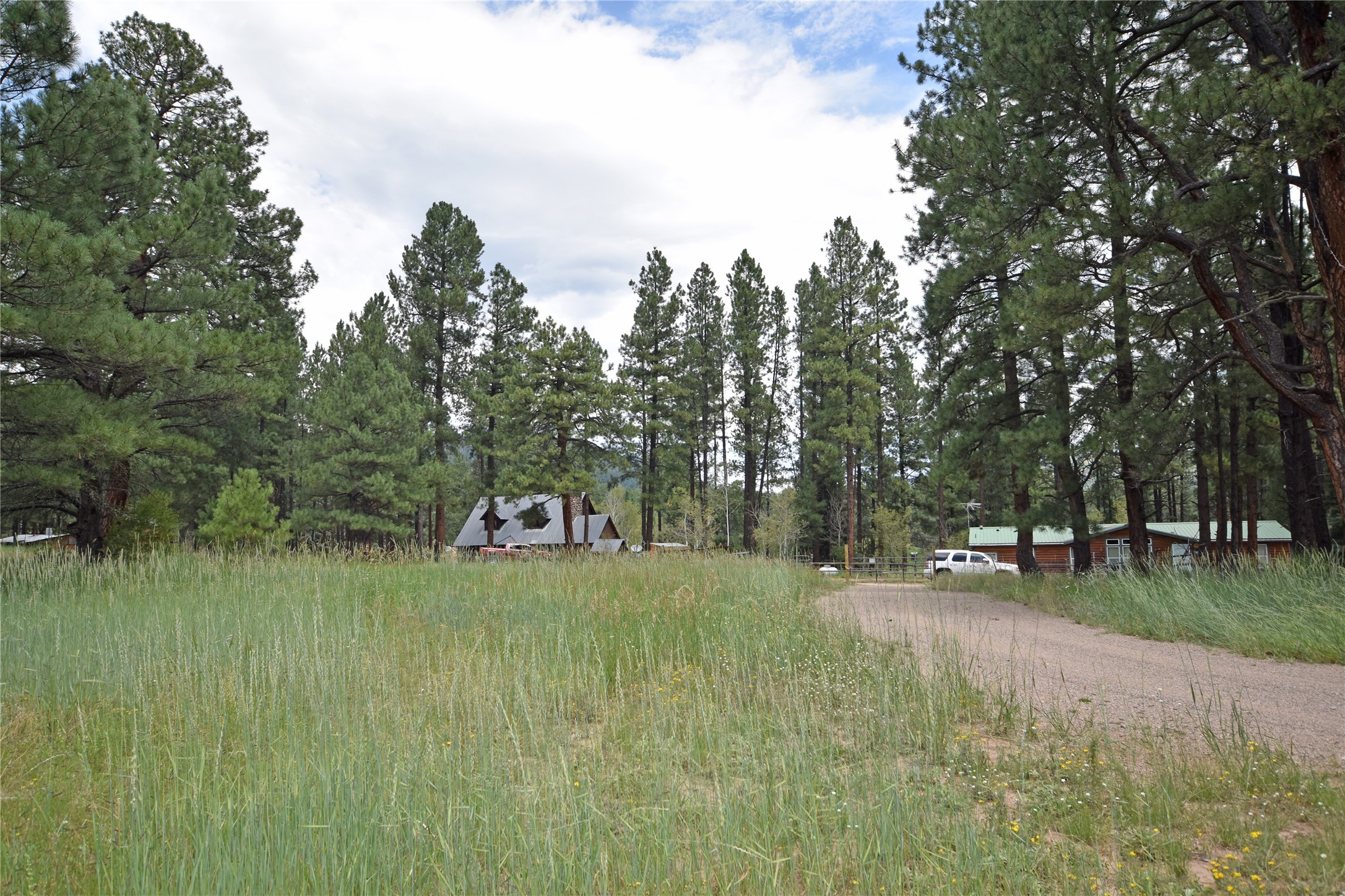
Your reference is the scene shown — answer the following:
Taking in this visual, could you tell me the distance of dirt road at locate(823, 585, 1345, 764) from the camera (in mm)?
4449

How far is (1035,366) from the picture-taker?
53.4 feet

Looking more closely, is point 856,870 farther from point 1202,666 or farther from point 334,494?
point 334,494

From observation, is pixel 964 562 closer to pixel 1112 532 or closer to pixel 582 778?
pixel 1112 532

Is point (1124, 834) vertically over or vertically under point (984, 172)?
under

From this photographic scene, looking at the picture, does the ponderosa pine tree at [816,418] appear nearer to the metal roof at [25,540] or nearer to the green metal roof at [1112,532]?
the green metal roof at [1112,532]

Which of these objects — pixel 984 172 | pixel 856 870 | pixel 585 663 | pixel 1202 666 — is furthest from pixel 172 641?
pixel 984 172

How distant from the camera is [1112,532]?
123ft

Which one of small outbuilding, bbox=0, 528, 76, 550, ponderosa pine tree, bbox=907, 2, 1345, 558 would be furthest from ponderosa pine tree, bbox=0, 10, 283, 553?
ponderosa pine tree, bbox=907, 2, 1345, 558

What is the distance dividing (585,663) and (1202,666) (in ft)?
19.2

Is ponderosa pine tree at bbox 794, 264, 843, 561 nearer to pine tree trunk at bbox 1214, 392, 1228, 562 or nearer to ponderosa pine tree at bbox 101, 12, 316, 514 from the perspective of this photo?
pine tree trunk at bbox 1214, 392, 1228, 562

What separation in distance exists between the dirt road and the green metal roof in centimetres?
3107

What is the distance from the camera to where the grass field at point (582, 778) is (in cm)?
260

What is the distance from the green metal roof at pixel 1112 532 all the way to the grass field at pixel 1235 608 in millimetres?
A: 27430

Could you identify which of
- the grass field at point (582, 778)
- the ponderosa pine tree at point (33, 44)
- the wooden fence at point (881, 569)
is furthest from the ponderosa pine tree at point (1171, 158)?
the wooden fence at point (881, 569)
